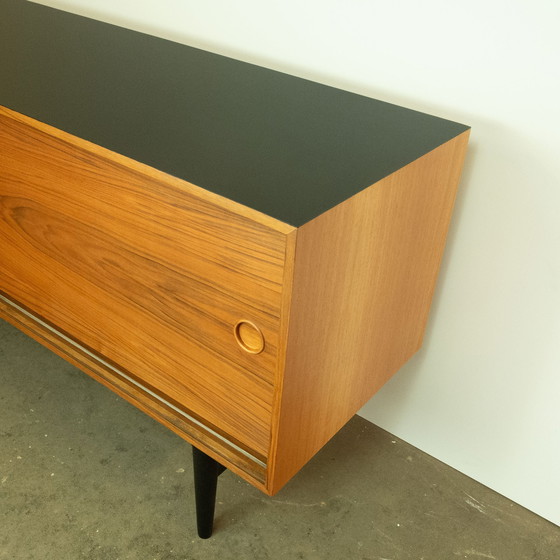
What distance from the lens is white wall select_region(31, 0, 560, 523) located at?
2.98 ft

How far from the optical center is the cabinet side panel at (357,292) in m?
0.71

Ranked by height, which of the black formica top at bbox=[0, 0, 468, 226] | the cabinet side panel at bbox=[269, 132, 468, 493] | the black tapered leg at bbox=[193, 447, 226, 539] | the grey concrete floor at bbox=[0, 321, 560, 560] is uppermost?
the black formica top at bbox=[0, 0, 468, 226]

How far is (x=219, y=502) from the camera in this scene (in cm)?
113

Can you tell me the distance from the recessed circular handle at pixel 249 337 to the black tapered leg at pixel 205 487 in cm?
27

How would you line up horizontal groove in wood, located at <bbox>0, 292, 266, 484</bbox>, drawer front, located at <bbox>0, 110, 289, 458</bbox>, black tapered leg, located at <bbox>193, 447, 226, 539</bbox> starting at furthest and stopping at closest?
1. black tapered leg, located at <bbox>193, 447, 226, 539</bbox>
2. horizontal groove in wood, located at <bbox>0, 292, 266, 484</bbox>
3. drawer front, located at <bbox>0, 110, 289, 458</bbox>

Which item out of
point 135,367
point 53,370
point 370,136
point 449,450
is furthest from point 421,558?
point 53,370

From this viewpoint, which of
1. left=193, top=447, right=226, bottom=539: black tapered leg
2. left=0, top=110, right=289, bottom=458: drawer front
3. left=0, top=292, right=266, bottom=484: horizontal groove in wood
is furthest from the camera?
left=193, top=447, right=226, bottom=539: black tapered leg

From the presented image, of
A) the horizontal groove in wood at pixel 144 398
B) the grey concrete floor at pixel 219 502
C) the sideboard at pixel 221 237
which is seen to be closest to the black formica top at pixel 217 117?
the sideboard at pixel 221 237

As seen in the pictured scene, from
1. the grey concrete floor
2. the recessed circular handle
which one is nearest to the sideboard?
the recessed circular handle

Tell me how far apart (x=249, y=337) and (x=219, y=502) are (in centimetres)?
50

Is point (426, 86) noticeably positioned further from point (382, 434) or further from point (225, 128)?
point (382, 434)

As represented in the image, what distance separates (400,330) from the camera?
1.00 meters

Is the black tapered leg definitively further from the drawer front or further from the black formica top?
the black formica top

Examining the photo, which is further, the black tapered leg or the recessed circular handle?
the black tapered leg
